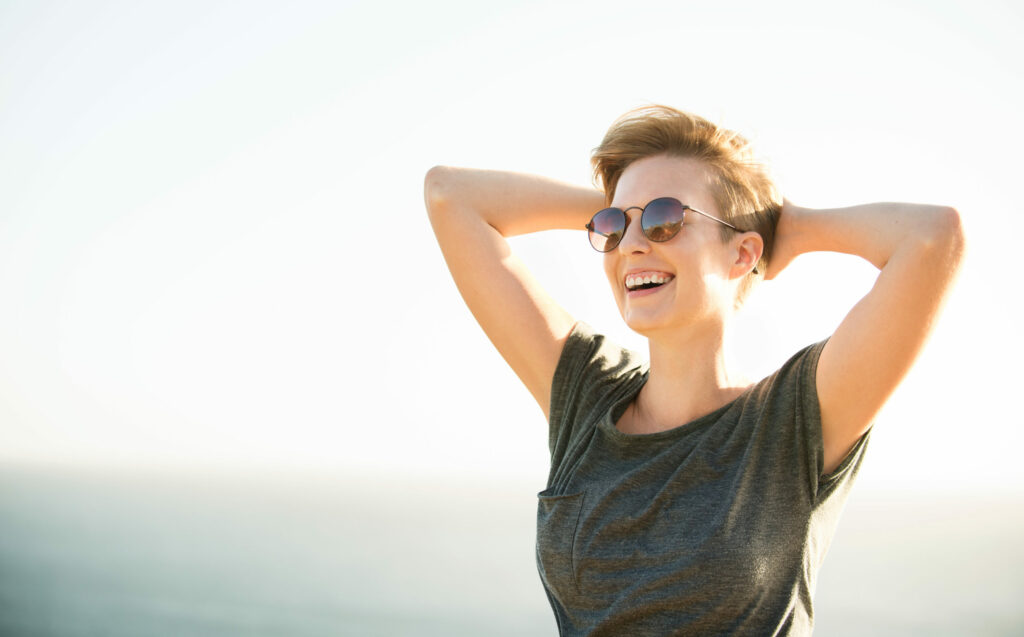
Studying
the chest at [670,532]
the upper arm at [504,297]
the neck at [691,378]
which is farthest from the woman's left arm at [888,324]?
the upper arm at [504,297]

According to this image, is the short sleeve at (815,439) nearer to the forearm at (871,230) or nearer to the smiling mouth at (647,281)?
the forearm at (871,230)

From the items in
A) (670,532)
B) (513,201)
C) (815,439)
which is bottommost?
(670,532)

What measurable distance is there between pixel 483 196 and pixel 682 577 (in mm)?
1326

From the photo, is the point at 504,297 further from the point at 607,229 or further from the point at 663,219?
the point at 663,219

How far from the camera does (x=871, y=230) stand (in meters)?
1.80

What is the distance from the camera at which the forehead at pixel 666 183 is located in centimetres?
201

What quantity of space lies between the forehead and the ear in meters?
0.12

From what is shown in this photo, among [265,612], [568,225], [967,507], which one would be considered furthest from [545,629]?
[967,507]

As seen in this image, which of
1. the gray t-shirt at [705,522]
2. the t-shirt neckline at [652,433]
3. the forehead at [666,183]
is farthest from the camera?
the forehead at [666,183]

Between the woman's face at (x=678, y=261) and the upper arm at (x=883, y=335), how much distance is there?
14.4 inches

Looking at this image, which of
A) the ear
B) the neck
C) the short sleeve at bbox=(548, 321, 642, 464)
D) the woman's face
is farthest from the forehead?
the short sleeve at bbox=(548, 321, 642, 464)

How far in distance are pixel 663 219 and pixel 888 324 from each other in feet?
1.97

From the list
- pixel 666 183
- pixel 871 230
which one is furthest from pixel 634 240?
pixel 871 230

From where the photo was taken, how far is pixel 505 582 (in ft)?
112
